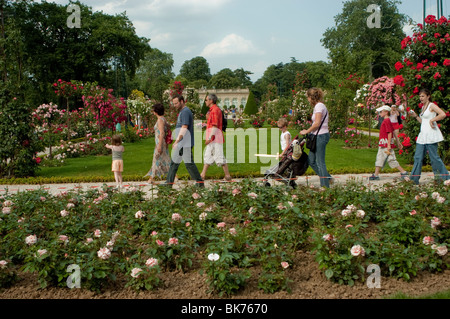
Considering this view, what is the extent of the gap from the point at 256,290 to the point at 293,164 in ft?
11.3

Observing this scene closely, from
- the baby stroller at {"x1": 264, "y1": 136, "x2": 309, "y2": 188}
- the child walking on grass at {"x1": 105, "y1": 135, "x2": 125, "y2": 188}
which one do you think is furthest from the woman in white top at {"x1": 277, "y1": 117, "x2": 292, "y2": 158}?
the child walking on grass at {"x1": 105, "y1": 135, "x2": 125, "y2": 188}

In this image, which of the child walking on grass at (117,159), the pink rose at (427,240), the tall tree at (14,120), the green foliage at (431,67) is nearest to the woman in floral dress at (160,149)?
the child walking on grass at (117,159)

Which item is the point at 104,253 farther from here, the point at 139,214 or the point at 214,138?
the point at 214,138

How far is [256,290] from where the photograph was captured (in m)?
3.17

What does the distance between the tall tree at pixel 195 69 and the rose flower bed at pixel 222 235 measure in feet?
306

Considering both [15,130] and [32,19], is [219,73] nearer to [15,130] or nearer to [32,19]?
[32,19]

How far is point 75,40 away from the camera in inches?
1314

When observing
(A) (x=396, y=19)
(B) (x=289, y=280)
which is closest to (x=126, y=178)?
(B) (x=289, y=280)

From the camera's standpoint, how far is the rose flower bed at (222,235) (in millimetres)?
3219

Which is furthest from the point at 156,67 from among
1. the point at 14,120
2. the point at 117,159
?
the point at 117,159

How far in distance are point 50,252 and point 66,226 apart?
3.25 feet

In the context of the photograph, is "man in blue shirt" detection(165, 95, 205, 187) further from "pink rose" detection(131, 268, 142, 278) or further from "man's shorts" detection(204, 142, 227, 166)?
"pink rose" detection(131, 268, 142, 278)

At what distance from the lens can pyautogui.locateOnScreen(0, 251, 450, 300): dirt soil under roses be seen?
309 centimetres

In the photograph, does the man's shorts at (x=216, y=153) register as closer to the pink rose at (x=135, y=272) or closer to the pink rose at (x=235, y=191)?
the pink rose at (x=235, y=191)
